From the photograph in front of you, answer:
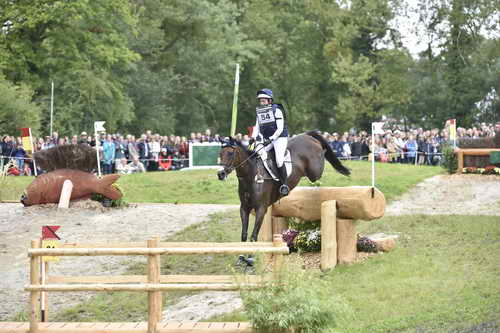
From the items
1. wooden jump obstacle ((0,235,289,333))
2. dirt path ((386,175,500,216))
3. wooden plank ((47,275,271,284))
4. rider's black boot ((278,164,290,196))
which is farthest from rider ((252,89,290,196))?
dirt path ((386,175,500,216))

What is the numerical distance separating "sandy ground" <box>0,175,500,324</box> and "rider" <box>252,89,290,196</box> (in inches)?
123

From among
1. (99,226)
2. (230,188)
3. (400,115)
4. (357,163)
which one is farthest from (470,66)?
(99,226)

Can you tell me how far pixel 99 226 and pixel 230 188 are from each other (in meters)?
7.50

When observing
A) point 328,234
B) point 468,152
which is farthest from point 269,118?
point 468,152

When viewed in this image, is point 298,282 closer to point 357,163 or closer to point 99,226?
point 99,226

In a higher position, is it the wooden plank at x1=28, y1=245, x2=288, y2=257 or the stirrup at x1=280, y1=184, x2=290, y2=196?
the stirrup at x1=280, y1=184, x2=290, y2=196

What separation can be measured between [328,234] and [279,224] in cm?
231

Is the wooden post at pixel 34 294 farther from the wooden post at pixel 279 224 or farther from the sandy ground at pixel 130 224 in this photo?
the wooden post at pixel 279 224

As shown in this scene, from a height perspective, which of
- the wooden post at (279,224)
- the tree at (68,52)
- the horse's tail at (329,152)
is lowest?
the wooden post at (279,224)

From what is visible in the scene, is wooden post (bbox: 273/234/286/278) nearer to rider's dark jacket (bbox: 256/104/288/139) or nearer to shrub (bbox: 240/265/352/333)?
shrub (bbox: 240/265/352/333)

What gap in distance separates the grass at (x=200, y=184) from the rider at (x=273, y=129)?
977 centimetres

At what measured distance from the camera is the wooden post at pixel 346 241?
14.0 meters

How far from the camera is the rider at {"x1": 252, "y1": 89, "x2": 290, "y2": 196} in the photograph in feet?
50.1

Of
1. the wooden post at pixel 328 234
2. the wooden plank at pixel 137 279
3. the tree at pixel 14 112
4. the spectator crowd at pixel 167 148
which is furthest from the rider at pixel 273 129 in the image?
the tree at pixel 14 112
